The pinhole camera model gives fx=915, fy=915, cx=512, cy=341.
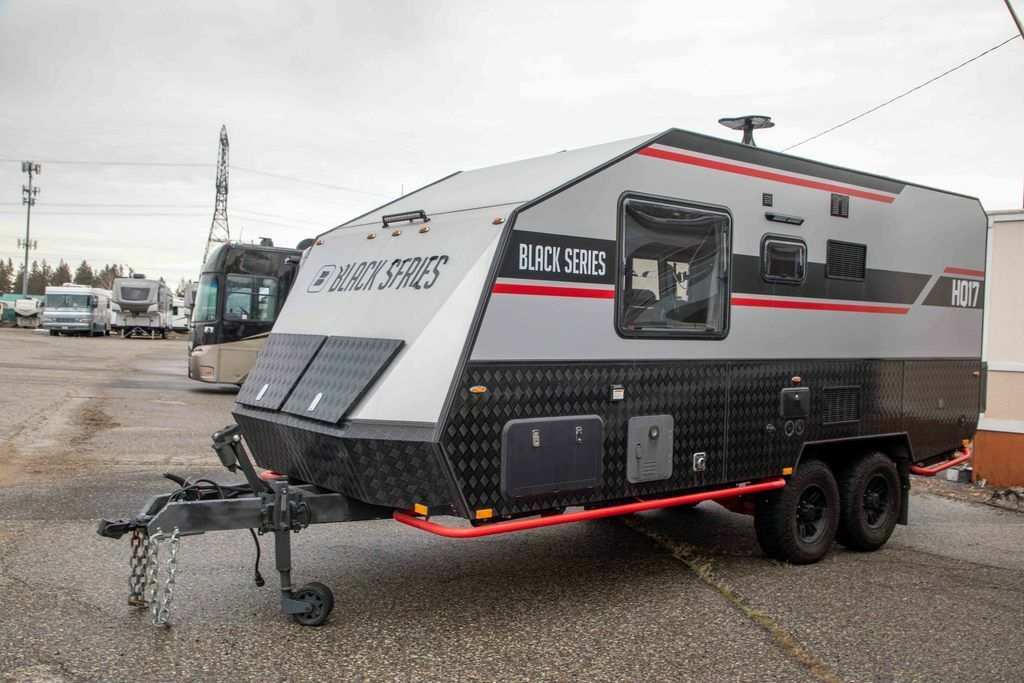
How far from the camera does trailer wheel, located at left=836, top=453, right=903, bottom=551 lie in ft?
22.8

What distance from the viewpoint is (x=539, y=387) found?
5.07 metres

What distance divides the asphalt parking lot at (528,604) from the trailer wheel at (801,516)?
143 mm

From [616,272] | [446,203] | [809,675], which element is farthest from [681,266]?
[809,675]

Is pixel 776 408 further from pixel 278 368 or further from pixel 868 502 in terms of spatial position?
pixel 278 368

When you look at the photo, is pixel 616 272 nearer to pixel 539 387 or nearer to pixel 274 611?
pixel 539 387

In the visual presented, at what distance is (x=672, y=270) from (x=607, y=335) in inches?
29.1

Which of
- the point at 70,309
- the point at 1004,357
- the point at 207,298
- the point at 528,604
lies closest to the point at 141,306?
the point at 70,309

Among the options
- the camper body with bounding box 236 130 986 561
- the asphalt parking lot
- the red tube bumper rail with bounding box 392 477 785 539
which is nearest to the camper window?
the asphalt parking lot

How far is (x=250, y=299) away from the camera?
16.8m

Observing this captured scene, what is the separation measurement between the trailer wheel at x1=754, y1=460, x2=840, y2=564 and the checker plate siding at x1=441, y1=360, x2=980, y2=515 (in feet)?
0.80

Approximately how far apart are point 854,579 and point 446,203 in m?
3.81

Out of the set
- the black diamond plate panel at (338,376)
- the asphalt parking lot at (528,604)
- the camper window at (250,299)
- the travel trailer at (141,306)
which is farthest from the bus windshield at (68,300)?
the black diamond plate panel at (338,376)

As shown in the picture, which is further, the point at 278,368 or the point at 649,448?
the point at 278,368

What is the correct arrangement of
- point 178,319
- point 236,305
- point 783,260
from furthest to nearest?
point 178,319 < point 236,305 < point 783,260
